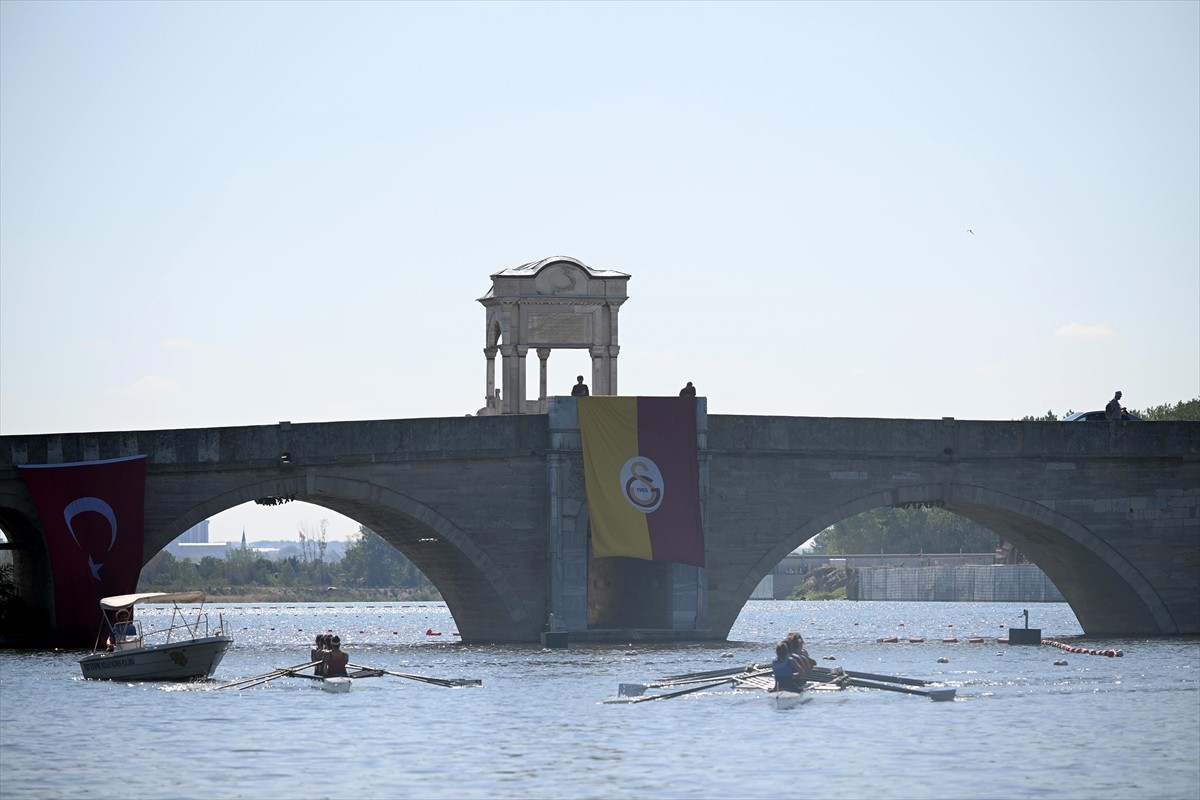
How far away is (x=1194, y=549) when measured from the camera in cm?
5594

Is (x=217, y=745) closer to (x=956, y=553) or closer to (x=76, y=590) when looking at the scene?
(x=76, y=590)

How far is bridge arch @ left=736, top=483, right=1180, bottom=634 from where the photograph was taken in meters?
53.3

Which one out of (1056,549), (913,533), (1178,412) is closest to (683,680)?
(1056,549)

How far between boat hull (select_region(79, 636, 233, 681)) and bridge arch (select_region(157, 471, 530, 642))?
23.7 ft

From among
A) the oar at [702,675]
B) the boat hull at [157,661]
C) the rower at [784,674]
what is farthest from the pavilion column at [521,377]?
the rower at [784,674]

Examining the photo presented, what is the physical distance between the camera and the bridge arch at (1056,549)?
53.3m

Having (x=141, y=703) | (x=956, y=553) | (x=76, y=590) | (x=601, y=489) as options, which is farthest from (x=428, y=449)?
(x=956, y=553)

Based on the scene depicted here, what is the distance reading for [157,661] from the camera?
41250mm

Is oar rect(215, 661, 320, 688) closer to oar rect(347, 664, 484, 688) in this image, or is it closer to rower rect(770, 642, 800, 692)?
oar rect(347, 664, 484, 688)

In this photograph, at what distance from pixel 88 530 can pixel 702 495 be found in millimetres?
15163

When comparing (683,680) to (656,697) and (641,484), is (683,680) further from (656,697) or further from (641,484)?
(641,484)

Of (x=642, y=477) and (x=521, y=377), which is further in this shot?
(x=521, y=377)

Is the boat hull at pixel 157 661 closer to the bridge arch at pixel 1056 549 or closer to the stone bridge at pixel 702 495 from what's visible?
the stone bridge at pixel 702 495

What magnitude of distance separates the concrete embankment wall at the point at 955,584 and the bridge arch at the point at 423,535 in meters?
64.5
